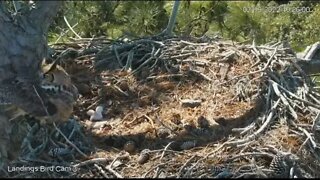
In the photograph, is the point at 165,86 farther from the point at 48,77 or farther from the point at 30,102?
the point at 30,102

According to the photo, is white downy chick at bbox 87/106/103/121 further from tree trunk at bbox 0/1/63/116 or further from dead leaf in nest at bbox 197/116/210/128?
dead leaf in nest at bbox 197/116/210/128

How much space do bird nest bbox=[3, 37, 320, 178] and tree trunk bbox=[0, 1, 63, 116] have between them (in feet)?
1.00

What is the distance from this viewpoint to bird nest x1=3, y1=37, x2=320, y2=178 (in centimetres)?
352

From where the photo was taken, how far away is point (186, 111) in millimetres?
4055

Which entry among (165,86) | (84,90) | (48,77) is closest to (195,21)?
(165,86)

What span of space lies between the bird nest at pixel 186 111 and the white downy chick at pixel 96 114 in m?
0.03

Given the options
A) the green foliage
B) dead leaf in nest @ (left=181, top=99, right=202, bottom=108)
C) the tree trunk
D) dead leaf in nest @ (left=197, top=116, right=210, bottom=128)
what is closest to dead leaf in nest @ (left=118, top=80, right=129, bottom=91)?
dead leaf in nest @ (left=181, top=99, right=202, bottom=108)

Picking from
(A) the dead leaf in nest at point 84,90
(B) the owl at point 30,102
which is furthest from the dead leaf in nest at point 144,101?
(B) the owl at point 30,102

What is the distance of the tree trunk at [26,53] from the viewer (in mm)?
3535

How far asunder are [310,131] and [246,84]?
20.6 inches

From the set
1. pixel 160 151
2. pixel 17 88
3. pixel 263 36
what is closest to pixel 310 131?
pixel 160 151

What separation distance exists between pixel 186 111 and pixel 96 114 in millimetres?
514

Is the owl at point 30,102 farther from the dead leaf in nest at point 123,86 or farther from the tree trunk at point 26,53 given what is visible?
the dead leaf in nest at point 123,86

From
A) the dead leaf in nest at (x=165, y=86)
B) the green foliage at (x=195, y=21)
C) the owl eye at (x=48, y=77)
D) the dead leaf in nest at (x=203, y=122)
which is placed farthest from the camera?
the green foliage at (x=195, y=21)
